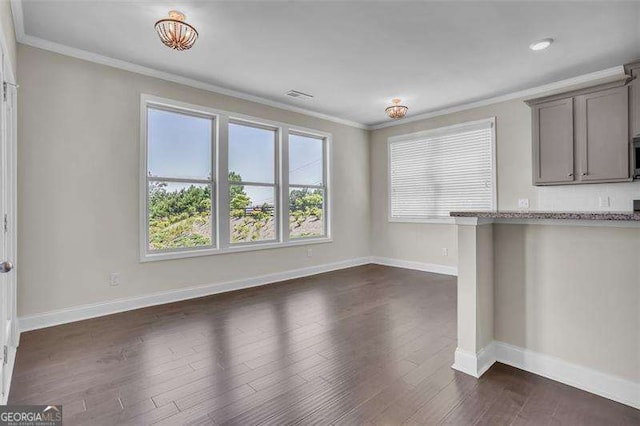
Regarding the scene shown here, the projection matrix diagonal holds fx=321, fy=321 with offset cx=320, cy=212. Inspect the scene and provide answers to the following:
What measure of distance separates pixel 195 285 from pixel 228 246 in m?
0.69

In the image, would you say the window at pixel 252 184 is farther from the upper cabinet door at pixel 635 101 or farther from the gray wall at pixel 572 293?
the upper cabinet door at pixel 635 101

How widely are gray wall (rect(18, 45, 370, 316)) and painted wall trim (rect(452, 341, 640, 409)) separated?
343cm

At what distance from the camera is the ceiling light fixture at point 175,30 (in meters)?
2.74

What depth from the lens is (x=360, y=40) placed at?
3.28m

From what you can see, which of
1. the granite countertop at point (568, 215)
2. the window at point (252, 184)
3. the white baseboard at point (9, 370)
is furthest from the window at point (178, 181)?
the granite countertop at point (568, 215)

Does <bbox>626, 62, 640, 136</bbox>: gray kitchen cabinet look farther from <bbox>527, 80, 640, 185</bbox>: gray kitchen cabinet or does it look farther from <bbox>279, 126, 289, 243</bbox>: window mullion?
<bbox>279, 126, 289, 243</bbox>: window mullion

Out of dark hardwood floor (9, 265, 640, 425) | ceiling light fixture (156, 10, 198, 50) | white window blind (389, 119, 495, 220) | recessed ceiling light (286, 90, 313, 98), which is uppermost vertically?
recessed ceiling light (286, 90, 313, 98)

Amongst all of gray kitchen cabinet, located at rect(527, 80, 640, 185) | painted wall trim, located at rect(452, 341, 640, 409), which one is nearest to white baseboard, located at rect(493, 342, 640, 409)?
painted wall trim, located at rect(452, 341, 640, 409)

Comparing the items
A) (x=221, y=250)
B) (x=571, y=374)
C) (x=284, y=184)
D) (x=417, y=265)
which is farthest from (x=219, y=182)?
(x=571, y=374)

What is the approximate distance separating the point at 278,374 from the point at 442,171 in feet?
15.3

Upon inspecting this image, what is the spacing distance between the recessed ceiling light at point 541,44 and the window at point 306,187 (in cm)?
353

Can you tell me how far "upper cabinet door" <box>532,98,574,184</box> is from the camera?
4027mm

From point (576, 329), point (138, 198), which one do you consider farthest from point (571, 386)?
point (138, 198)

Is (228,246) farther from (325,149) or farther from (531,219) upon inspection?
(531,219)
